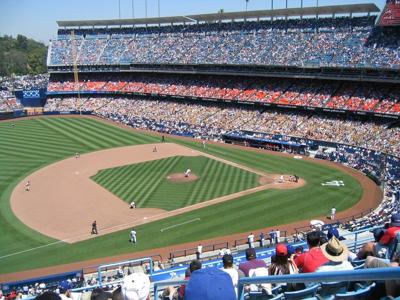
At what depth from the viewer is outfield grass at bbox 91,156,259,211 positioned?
32969 millimetres

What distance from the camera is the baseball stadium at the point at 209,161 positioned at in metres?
7.36

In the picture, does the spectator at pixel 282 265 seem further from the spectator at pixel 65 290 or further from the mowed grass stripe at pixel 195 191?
the mowed grass stripe at pixel 195 191

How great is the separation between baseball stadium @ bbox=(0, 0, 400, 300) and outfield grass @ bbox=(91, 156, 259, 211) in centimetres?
24

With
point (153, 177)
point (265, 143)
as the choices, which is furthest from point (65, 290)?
point (265, 143)

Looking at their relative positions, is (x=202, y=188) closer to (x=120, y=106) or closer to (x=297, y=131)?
(x=297, y=131)

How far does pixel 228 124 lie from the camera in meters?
57.7

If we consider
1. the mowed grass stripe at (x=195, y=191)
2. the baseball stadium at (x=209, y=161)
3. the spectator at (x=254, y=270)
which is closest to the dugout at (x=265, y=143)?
the baseball stadium at (x=209, y=161)

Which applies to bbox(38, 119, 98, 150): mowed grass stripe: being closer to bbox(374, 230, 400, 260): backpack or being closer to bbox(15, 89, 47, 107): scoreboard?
bbox(15, 89, 47, 107): scoreboard

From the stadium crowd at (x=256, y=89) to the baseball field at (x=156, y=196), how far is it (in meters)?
11.4

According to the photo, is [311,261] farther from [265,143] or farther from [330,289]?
[265,143]

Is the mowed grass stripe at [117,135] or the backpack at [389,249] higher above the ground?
the mowed grass stripe at [117,135]

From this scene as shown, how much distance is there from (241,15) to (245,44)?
6154 millimetres

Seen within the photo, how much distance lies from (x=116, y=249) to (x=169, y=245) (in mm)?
3172

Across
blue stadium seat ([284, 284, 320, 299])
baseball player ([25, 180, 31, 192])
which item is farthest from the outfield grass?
blue stadium seat ([284, 284, 320, 299])
